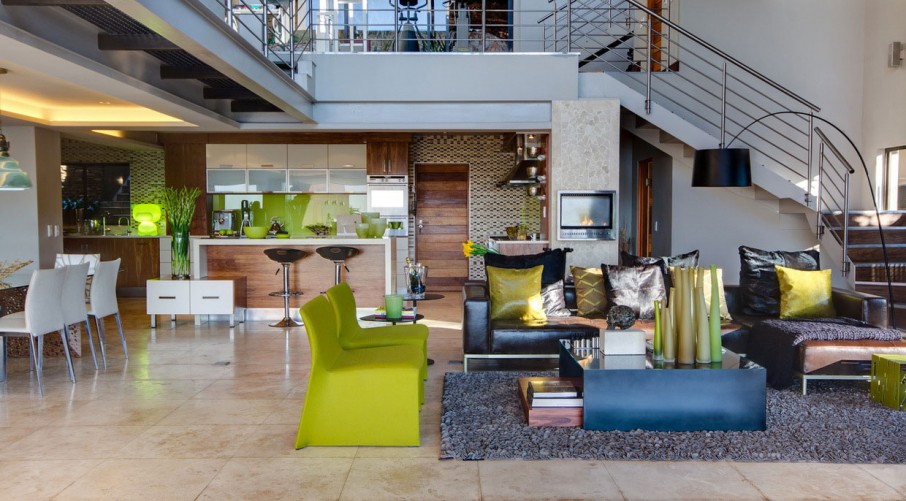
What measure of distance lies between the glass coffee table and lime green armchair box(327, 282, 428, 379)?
1212 millimetres

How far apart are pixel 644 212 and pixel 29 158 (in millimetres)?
7985

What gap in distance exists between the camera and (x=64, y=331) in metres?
5.43

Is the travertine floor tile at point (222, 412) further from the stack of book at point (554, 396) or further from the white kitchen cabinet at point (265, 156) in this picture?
the white kitchen cabinet at point (265, 156)

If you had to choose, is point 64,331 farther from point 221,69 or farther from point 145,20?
point 145,20

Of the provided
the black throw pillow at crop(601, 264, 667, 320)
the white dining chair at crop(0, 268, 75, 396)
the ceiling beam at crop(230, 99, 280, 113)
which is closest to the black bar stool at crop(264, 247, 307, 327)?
the ceiling beam at crop(230, 99, 280, 113)

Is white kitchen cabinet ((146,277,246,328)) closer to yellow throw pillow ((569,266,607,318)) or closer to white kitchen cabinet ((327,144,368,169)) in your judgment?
white kitchen cabinet ((327,144,368,169))

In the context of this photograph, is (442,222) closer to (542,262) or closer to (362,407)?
(542,262)

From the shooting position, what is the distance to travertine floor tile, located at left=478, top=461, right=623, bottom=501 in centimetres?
315

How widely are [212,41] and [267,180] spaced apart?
6.14 m

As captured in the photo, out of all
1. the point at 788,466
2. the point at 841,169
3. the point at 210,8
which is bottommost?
the point at 788,466

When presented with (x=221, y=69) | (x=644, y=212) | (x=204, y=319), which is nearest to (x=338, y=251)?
(x=204, y=319)

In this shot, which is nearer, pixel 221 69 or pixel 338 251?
pixel 221 69

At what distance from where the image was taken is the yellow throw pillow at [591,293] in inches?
235

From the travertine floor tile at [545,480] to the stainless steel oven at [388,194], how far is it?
7.40 meters
